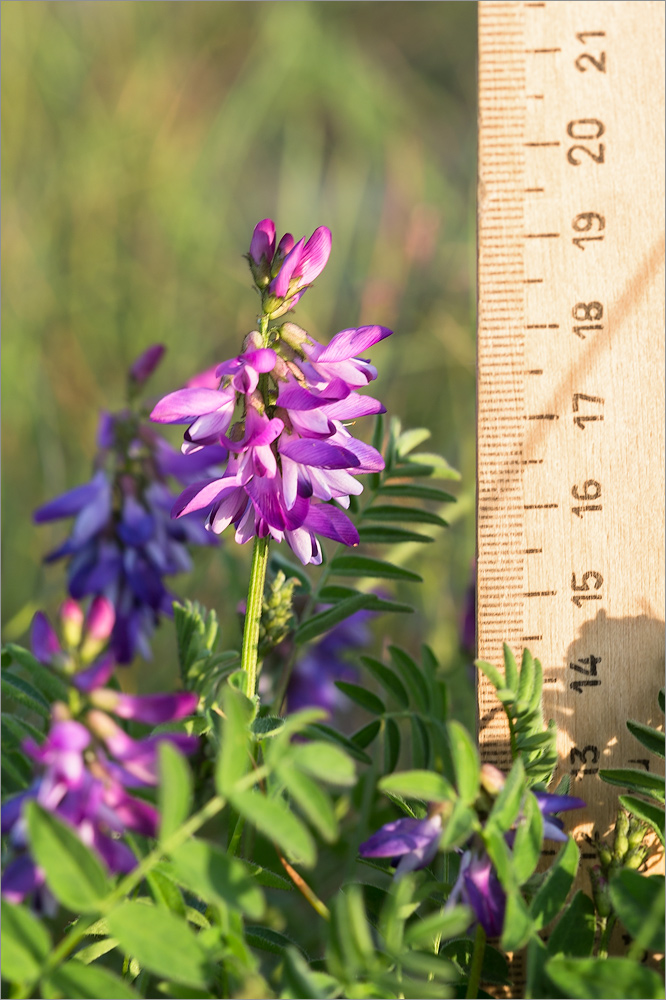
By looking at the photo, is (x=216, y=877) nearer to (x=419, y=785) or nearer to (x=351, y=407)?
(x=419, y=785)

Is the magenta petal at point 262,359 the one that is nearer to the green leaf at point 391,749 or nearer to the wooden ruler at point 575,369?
the wooden ruler at point 575,369

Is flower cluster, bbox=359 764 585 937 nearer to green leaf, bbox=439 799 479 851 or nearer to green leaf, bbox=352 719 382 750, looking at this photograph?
green leaf, bbox=439 799 479 851

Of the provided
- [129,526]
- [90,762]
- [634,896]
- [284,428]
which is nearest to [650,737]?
[634,896]

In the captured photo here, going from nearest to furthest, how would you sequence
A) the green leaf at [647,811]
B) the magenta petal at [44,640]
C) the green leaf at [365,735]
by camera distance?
the magenta petal at [44,640], the green leaf at [647,811], the green leaf at [365,735]

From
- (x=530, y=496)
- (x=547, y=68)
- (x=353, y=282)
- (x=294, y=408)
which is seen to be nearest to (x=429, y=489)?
(x=530, y=496)

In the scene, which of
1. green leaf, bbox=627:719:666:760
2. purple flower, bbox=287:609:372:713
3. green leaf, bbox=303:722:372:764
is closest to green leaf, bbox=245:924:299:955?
green leaf, bbox=303:722:372:764

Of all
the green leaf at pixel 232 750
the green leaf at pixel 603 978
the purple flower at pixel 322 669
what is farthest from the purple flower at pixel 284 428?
the purple flower at pixel 322 669
